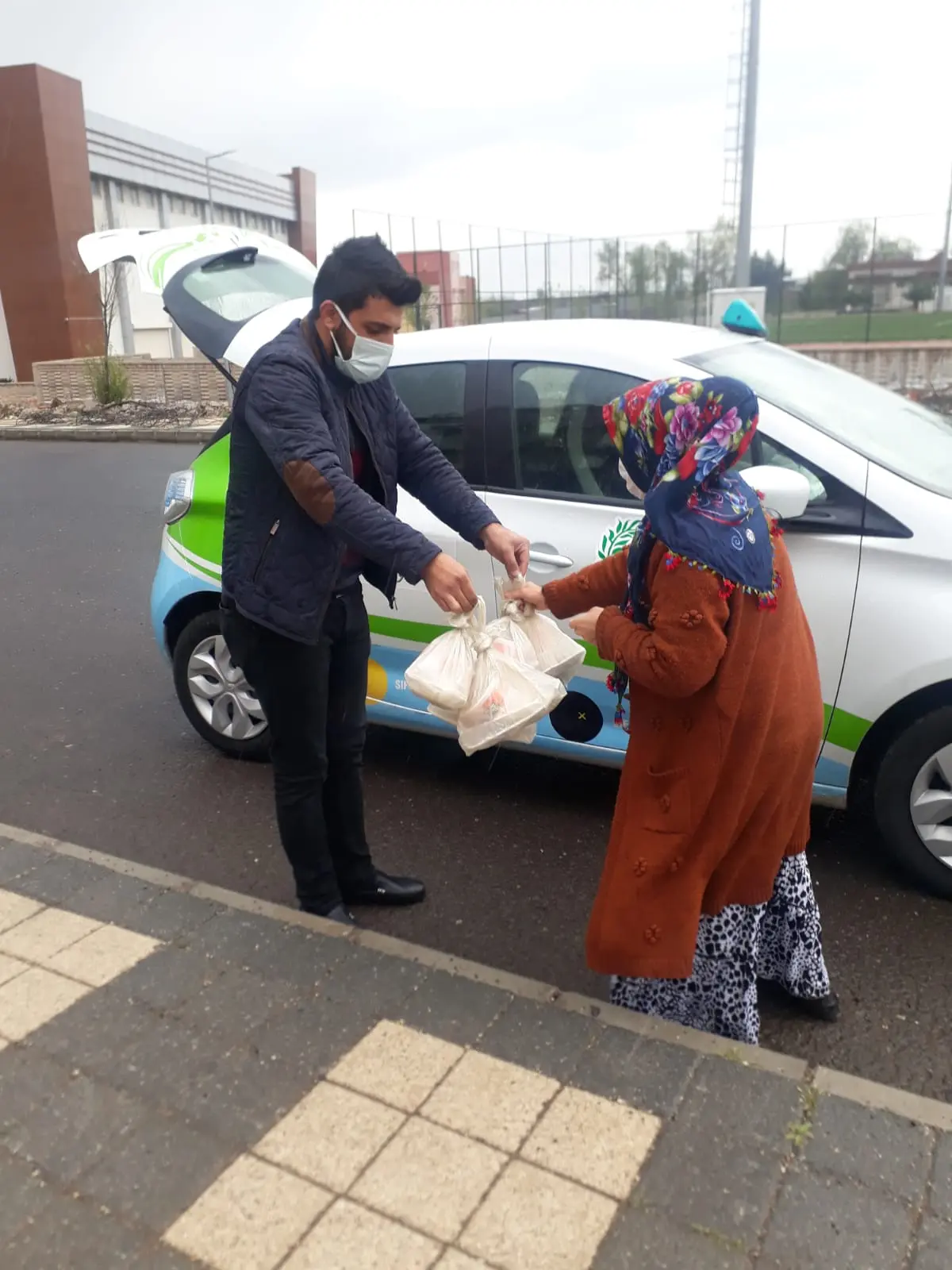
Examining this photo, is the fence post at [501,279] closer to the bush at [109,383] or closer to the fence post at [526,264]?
the fence post at [526,264]

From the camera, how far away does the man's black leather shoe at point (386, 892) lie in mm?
3424

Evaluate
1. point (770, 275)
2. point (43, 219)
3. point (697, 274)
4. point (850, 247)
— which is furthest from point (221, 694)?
point (43, 219)

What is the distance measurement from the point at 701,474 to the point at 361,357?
1.05 metres

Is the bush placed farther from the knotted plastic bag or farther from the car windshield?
the knotted plastic bag

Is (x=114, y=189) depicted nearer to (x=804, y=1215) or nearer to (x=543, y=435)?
(x=543, y=435)

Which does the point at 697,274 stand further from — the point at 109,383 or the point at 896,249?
the point at 109,383

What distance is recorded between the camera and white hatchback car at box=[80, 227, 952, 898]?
3211 millimetres

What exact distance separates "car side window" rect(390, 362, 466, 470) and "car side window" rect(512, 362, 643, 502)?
0.72 feet

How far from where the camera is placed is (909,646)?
316 cm

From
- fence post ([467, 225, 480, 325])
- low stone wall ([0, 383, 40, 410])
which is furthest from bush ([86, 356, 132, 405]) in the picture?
fence post ([467, 225, 480, 325])

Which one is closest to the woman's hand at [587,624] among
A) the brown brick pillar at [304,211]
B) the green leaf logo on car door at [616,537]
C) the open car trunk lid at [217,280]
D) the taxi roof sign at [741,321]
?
the green leaf logo on car door at [616,537]

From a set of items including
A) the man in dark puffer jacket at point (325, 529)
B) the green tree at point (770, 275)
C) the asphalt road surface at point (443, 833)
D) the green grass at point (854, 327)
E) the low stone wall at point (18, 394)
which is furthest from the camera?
the low stone wall at point (18, 394)

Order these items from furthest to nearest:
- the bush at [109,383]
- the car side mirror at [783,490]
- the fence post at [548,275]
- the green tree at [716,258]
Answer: the fence post at [548,275] → the green tree at [716,258] → the bush at [109,383] → the car side mirror at [783,490]

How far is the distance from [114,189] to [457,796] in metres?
40.3
